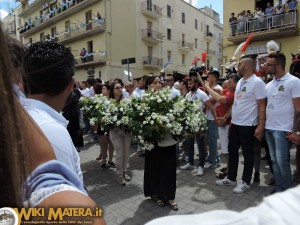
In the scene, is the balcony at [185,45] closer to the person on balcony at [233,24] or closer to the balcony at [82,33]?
the balcony at [82,33]

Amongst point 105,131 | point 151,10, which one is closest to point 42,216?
point 105,131

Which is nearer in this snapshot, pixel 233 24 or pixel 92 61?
pixel 233 24

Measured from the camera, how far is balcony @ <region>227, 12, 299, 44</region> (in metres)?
15.6

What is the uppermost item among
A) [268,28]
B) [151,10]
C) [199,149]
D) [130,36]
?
[151,10]

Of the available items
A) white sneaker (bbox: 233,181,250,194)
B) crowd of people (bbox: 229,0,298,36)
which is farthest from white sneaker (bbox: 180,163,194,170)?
crowd of people (bbox: 229,0,298,36)

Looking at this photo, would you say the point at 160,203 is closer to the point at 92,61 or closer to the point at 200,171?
the point at 200,171

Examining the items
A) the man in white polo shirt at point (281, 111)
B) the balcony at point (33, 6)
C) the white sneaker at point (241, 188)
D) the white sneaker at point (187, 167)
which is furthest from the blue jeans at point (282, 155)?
the balcony at point (33, 6)

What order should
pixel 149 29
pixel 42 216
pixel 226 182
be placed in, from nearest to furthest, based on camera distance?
pixel 42 216, pixel 226 182, pixel 149 29

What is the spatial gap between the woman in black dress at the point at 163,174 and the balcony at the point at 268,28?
1480 cm

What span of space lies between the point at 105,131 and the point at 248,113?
2443 millimetres

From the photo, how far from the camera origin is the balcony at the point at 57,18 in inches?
1044

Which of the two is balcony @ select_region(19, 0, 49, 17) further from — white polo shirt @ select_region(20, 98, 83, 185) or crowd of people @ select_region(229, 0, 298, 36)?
white polo shirt @ select_region(20, 98, 83, 185)

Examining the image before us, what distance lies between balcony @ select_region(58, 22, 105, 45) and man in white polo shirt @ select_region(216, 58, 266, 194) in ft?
74.5

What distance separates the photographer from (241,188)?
4398 millimetres
